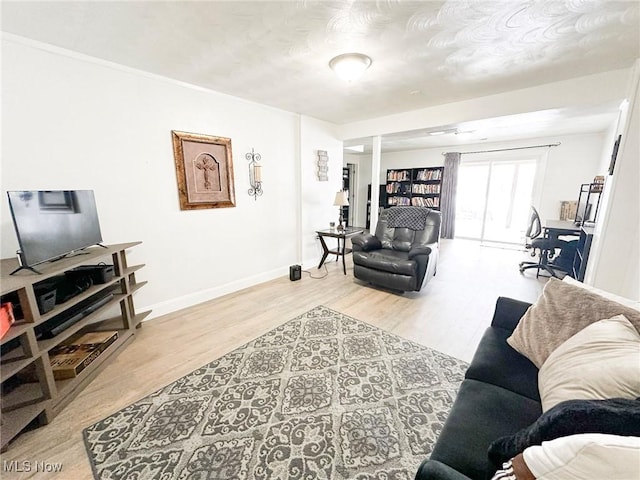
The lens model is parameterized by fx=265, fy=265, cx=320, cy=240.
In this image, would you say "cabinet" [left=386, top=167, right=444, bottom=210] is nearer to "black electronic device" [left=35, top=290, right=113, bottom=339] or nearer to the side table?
the side table

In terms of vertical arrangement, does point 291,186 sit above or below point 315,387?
above

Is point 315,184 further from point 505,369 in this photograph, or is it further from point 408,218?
point 505,369

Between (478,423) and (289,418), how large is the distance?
1.02 m

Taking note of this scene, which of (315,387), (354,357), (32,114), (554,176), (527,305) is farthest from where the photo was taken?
(554,176)

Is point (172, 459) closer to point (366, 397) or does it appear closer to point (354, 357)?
point (366, 397)

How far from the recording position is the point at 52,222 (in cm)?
173

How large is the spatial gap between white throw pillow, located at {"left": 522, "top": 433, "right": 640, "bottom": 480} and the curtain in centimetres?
664

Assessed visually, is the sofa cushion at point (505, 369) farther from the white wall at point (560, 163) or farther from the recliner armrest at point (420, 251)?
the white wall at point (560, 163)

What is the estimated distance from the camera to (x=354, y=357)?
212cm

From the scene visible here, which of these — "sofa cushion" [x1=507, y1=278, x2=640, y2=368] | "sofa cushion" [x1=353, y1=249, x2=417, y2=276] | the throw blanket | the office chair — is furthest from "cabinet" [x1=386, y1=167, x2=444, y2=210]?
"sofa cushion" [x1=507, y1=278, x2=640, y2=368]

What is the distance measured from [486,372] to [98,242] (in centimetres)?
281

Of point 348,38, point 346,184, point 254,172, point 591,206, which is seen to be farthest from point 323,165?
point 591,206

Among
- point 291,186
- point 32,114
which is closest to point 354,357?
point 291,186

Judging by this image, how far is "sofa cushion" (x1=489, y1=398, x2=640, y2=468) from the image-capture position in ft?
2.07
